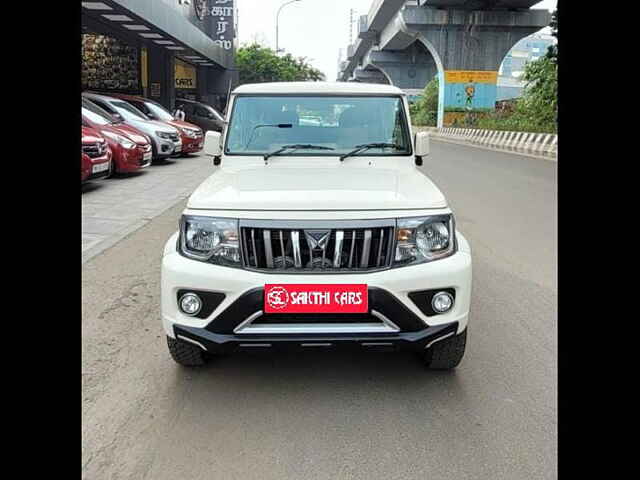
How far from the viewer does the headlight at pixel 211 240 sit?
3.41 meters

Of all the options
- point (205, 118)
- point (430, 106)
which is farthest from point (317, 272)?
point (430, 106)

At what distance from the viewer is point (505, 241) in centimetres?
800

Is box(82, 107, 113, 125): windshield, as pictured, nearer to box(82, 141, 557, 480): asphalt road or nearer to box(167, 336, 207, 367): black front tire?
box(82, 141, 557, 480): asphalt road

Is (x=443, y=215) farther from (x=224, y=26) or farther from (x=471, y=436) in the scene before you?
(x=224, y=26)

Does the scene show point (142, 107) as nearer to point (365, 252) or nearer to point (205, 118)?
point (205, 118)

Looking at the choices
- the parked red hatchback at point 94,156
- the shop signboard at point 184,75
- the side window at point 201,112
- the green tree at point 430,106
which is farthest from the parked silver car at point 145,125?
the green tree at point 430,106

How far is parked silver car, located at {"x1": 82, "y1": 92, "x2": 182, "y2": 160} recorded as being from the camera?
1611 centimetres

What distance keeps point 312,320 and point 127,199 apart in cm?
849

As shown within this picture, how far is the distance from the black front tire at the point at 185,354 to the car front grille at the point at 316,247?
758 millimetres

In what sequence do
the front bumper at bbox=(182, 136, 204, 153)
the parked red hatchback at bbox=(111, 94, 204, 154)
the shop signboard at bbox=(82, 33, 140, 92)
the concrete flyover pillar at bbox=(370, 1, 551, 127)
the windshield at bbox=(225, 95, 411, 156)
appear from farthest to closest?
the concrete flyover pillar at bbox=(370, 1, 551, 127)
the shop signboard at bbox=(82, 33, 140, 92)
the front bumper at bbox=(182, 136, 204, 153)
the parked red hatchback at bbox=(111, 94, 204, 154)
the windshield at bbox=(225, 95, 411, 156)

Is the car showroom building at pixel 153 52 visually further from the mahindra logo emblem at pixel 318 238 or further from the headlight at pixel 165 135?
the mahindra logo emblem at pixel 318 238

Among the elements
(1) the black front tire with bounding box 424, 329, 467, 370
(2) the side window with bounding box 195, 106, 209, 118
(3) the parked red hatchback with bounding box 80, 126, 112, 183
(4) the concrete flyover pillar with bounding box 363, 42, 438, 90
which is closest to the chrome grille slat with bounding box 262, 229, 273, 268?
(1) the black front tire with bounding box 424, 329, 467, 370
